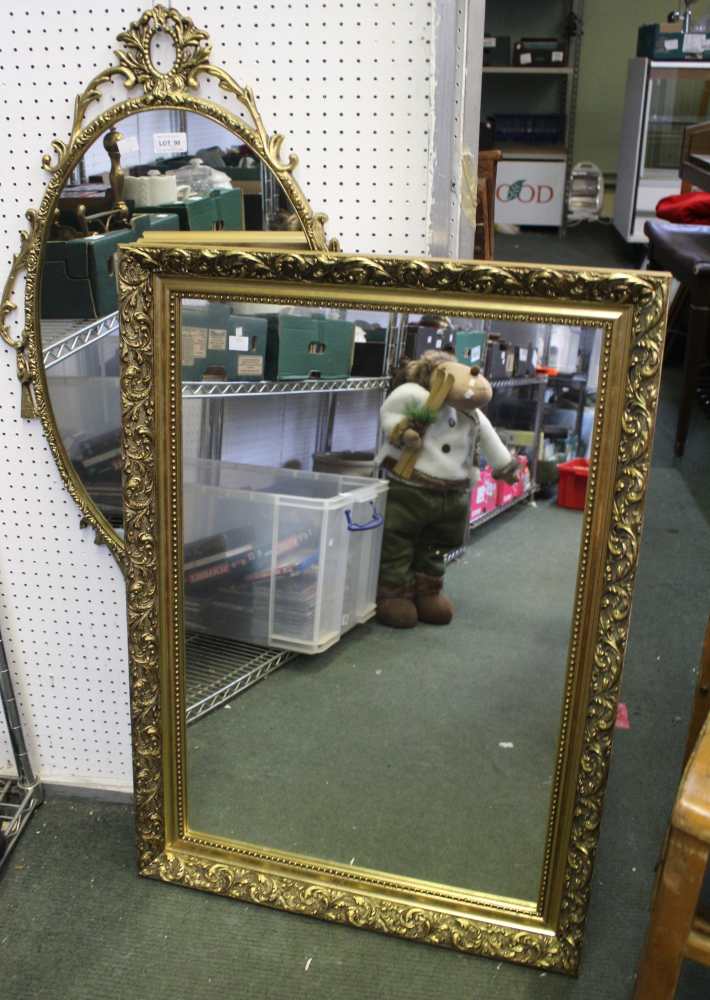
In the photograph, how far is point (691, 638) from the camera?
7.27 feet

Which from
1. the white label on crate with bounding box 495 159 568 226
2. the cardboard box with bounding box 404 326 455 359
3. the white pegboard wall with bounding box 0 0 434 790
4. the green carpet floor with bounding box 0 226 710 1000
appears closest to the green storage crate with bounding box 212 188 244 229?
the white pegboard wall with bounding box 0 0 434 790

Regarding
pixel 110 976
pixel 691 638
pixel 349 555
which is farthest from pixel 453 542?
pixel 691 638

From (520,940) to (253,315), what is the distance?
3.27ft

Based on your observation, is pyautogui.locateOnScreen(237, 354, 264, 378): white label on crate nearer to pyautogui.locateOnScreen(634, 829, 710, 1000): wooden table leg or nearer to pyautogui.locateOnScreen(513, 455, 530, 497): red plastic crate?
pyautogui.locateOnScreen(513, 455, 530, 497): red plastic crate

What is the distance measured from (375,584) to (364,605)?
0.04 meters

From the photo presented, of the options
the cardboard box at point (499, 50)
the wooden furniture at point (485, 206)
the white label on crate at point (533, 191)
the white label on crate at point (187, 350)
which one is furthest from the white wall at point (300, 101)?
the cardboard box at point (499, 50)

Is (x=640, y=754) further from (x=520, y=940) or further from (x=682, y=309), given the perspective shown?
(x=682, y=309)

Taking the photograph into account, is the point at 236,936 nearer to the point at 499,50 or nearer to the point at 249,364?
the point at 249,364

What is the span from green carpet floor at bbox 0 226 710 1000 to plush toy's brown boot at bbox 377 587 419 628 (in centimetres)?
50

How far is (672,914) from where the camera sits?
1.07m

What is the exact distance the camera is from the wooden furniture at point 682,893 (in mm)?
1024

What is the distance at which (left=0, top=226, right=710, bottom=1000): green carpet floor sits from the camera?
54.5 inches

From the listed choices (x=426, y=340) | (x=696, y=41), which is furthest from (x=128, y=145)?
(x=696, y=41)

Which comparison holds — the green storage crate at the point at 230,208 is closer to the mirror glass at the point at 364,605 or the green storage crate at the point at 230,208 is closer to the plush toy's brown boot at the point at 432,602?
the mirror glass at the point at 364,605
